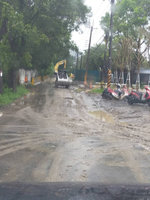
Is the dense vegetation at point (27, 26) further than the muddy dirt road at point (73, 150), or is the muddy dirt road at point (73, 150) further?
the dense vegetation at point (27, 26)

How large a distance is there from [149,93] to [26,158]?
12549mm

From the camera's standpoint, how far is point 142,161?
248 inches

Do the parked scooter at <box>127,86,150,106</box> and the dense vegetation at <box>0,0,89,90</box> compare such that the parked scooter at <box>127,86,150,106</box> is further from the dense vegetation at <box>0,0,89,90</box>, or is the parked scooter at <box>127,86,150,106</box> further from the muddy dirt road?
the dense vegetation at <box>0,0,89,90</box>

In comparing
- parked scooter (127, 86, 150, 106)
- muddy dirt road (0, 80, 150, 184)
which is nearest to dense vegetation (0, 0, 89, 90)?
parked scooter (127, 86, 150, 106)

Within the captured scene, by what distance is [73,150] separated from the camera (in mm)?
7016

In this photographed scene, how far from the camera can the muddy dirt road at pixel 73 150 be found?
5242 millimetres

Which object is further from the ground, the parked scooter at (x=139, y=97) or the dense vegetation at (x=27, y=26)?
the dense vegetation at (x=27, y=26)

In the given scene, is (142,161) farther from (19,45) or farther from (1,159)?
(19,45)

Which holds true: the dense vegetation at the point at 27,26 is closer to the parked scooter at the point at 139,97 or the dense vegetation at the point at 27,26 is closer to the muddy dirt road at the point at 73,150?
the parked scooter at the point at 139,97

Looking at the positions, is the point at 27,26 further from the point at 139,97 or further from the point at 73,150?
the point at 73,150

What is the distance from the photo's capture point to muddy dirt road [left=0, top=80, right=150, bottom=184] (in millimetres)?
5242

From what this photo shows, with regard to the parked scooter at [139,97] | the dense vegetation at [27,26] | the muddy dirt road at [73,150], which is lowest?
the muddy dirt road at [73,150]

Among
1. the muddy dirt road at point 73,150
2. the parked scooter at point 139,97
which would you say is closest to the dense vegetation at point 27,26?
the parked scooter at point 139,97

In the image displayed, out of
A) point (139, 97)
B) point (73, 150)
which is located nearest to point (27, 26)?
point (139, 97)
